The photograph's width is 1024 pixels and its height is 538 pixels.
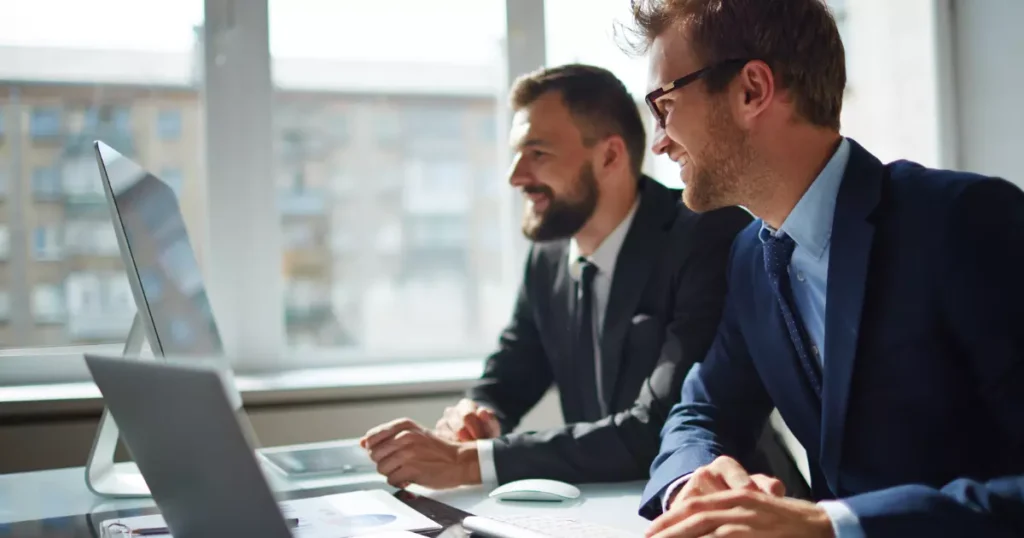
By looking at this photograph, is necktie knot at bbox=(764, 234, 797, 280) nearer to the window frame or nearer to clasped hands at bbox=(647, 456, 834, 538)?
clasped hands at bbox=(647, 456, 834, 538)

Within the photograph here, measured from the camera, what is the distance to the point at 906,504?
34.9 inches

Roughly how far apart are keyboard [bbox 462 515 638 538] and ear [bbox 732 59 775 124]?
0.61 m

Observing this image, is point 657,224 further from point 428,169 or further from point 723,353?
point 428,169

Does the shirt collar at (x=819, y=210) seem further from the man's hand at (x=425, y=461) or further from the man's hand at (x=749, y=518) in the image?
the man's hand at (x=425, y=461)

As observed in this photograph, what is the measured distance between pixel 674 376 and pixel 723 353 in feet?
0.62

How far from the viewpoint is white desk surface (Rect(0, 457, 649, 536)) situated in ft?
3.93

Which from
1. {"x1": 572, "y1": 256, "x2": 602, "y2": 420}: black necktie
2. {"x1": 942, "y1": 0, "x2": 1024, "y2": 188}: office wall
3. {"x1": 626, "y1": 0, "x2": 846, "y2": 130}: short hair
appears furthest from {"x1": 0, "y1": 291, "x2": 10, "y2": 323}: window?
{"x1": 942, "y1": 0, "x2": 1024, "y2": 188}: office wall

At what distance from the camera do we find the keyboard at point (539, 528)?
→ 982mm

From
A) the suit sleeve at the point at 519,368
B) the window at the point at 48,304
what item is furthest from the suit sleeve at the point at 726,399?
the window at the point at 48,304

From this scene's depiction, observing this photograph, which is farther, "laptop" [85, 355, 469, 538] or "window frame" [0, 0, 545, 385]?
"window frame" [0, 0, 545, 385]

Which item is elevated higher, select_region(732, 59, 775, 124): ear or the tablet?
select_region(732, 59, 775, 124): ear

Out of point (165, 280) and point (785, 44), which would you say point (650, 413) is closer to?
point (785, 44)

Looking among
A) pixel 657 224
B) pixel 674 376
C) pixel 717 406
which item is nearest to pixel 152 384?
pixel 717 406

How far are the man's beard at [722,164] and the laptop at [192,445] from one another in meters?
0.79
